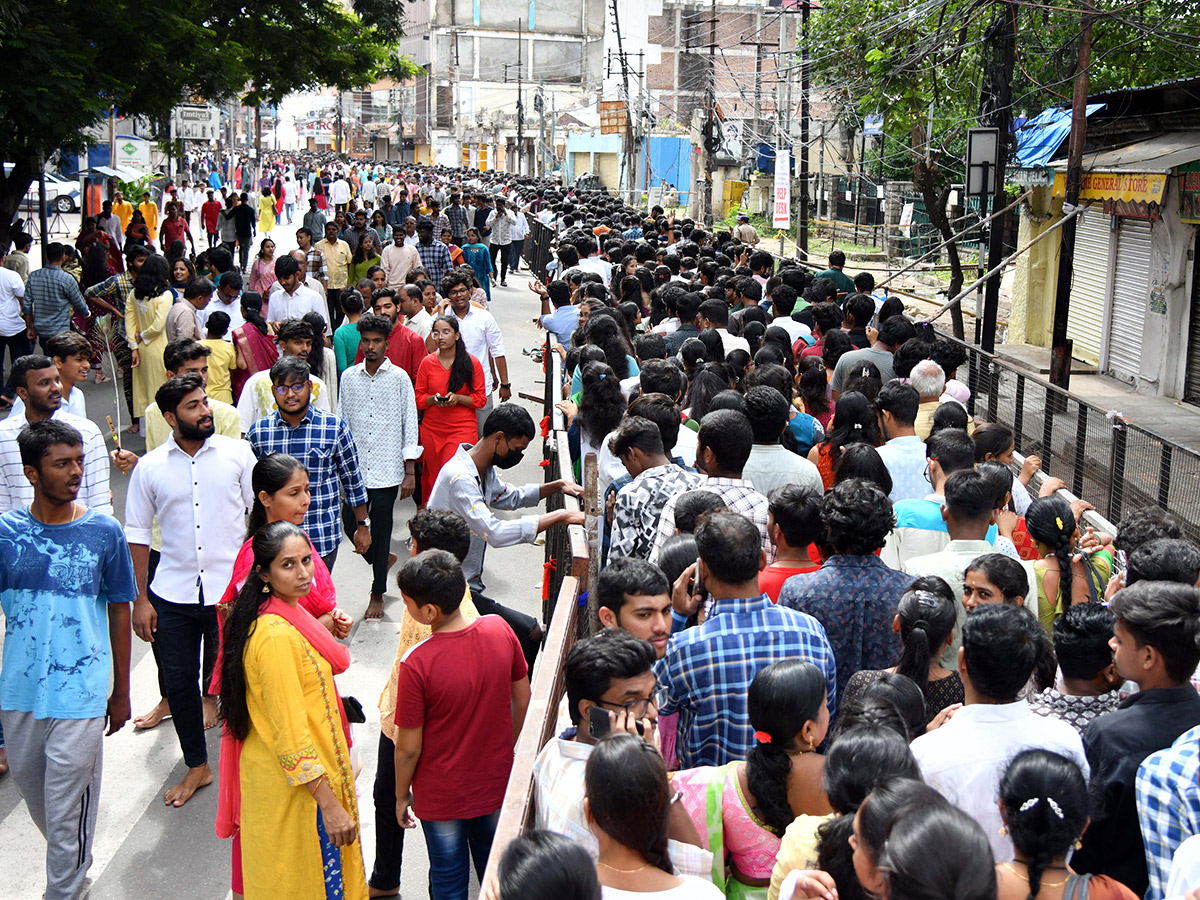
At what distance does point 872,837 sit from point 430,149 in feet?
329

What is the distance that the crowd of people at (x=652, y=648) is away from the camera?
270 cm

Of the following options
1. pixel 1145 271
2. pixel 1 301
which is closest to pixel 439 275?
pixel 1 301

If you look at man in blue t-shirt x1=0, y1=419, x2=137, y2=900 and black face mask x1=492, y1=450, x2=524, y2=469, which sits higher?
black face mask x1=492, y1=450, x2=524, y2=469

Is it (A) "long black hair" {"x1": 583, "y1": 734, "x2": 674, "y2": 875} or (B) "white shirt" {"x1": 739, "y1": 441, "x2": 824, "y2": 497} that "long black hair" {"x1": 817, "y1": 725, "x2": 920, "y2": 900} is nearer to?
(A) "long black hair" {"x1": 583, "y1": 734, "x2": 674, "y2": 875}

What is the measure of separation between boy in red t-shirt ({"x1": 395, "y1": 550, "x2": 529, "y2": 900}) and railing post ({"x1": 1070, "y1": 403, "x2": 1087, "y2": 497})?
6028 mm

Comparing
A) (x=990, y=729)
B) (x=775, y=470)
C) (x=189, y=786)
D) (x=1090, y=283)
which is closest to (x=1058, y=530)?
(x=775, y=470)

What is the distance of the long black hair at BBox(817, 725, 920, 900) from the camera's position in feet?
8.37

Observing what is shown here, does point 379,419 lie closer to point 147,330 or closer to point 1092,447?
point 147,330

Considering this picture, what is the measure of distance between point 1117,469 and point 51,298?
10.1m

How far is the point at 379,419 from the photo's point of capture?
7398mm

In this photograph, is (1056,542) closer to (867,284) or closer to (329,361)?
(329,361)

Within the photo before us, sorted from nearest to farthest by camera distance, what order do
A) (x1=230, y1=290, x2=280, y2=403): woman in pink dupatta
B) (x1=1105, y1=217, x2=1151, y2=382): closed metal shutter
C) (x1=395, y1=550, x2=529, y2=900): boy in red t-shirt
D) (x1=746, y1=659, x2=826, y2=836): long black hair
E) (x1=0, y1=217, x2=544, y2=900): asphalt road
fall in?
(x1=746, y1=659, x2=826, y2=836): long black hair < (x1=395, y1=550, x2=529, y2=900): boy in red t-shirt < (x1=0, y1=217, x2=544, y2=900): asphalt road < (x1=230, y1=290, x2=280, y2=403): woman in pink dupatta < (x1=1105, y1=217, x2=1151, y2=382): closed metal shutter

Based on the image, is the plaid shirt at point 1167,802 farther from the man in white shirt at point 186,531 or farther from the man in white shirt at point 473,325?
the man in white shirt at point 473,325

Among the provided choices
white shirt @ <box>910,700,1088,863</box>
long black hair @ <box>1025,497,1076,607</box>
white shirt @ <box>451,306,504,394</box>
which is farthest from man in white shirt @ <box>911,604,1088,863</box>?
white shirt @ <box>451,306,504,394</box>
